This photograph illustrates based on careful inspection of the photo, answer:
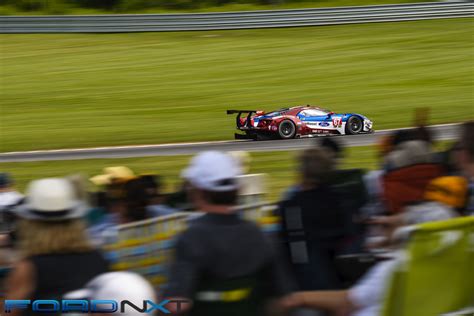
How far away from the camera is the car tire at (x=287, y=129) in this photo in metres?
18.7

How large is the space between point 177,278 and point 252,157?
1249cm

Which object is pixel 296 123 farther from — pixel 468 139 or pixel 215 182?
pixel 215 182

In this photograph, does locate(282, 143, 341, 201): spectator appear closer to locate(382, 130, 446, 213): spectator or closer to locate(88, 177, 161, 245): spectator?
locate(382, 130, 446, 213): spectator

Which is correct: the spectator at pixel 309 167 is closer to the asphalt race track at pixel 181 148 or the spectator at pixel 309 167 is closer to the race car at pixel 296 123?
the asphalt race track at pixel 181 148

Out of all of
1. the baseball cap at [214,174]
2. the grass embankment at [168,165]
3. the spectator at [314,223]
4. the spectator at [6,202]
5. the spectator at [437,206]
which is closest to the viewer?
the baseball cap at [214,174]

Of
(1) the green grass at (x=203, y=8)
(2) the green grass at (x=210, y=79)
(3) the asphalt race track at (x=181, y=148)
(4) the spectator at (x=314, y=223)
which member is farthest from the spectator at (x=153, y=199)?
(1) the green grass at (x=203, y=8)

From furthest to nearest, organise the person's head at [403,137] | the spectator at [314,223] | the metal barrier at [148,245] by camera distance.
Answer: the person's head at [403,137]
the metal barrier at [148,245]
the spectator at [314,223]

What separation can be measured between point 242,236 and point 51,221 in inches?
31.1

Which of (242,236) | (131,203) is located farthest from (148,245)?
(242,236)

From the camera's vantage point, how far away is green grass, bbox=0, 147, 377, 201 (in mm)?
13305

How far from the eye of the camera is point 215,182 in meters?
3.42

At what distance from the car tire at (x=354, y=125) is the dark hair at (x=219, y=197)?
15103mm

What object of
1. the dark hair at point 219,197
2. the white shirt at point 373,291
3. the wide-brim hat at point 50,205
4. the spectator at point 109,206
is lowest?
the white shirt at point 373,291

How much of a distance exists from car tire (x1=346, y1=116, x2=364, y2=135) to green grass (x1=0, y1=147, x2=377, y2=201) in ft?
7.24
